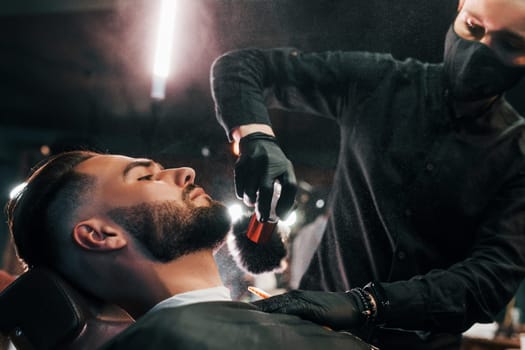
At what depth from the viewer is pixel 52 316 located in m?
1.18

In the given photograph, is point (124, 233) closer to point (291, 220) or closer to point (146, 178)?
point (146, 178)

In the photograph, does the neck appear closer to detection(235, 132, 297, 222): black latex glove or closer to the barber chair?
the barber chair

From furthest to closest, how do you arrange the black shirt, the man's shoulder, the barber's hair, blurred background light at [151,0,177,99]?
blurred background light at [151,0,177,99], the barber's hair, the black shirt, the man's shoulder

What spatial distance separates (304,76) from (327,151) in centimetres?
23

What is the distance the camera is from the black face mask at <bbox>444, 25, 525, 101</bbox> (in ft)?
3.92

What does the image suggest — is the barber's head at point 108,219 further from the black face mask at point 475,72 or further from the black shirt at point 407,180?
the black face mask at point 475,72

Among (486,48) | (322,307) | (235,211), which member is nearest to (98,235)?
(235,211)

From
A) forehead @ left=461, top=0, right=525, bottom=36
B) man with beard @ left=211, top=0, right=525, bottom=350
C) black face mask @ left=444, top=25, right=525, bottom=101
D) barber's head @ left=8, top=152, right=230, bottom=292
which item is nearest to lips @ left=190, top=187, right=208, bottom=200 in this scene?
barber's head @ left=8, top=152, right=230, bottom=292

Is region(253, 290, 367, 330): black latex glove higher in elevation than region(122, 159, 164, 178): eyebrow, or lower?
lower

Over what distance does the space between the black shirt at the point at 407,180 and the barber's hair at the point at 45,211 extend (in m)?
0.48

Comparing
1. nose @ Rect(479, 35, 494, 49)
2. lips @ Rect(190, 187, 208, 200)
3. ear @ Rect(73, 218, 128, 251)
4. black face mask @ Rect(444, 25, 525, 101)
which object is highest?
nose @ Rect(479, 35, 494, 49)

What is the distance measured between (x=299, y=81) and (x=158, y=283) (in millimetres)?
708

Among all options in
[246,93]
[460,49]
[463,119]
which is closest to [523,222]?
[463,119]

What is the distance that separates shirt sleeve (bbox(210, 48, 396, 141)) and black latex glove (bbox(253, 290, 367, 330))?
0.51 m
